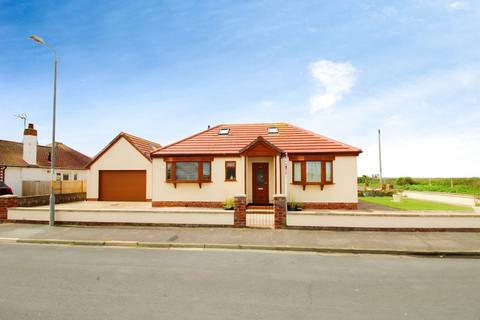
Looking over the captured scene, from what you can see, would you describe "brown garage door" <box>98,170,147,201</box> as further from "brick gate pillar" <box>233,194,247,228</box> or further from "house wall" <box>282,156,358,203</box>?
"brick gate pillar" <box>233,194,247,228</box>

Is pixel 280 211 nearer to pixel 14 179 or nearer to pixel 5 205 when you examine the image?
pixel 5 205

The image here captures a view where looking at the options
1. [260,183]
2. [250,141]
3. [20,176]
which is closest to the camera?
[260,183]

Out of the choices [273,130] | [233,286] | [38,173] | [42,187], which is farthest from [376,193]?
[38,173]

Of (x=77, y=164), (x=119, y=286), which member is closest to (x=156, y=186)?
(x=119, y=286)

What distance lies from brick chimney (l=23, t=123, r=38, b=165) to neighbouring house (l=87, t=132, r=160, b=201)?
9.76 metres

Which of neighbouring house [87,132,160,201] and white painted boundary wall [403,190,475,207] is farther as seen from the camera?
neighbouring house [87,132,160,201]

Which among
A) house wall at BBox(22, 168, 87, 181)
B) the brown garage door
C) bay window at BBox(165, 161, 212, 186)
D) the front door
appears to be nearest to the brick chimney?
house wall at BBox(22, 168, 87, 181)

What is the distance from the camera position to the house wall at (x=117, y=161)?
20.8 meters

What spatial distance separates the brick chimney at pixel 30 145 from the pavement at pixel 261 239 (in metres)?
18.3

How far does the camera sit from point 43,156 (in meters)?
28.9

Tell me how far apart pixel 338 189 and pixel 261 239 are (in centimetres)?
814

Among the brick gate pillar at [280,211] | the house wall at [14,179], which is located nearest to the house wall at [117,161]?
the house wall at [14,179]

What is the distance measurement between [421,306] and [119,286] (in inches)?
223

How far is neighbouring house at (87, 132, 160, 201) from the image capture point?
20.8m
